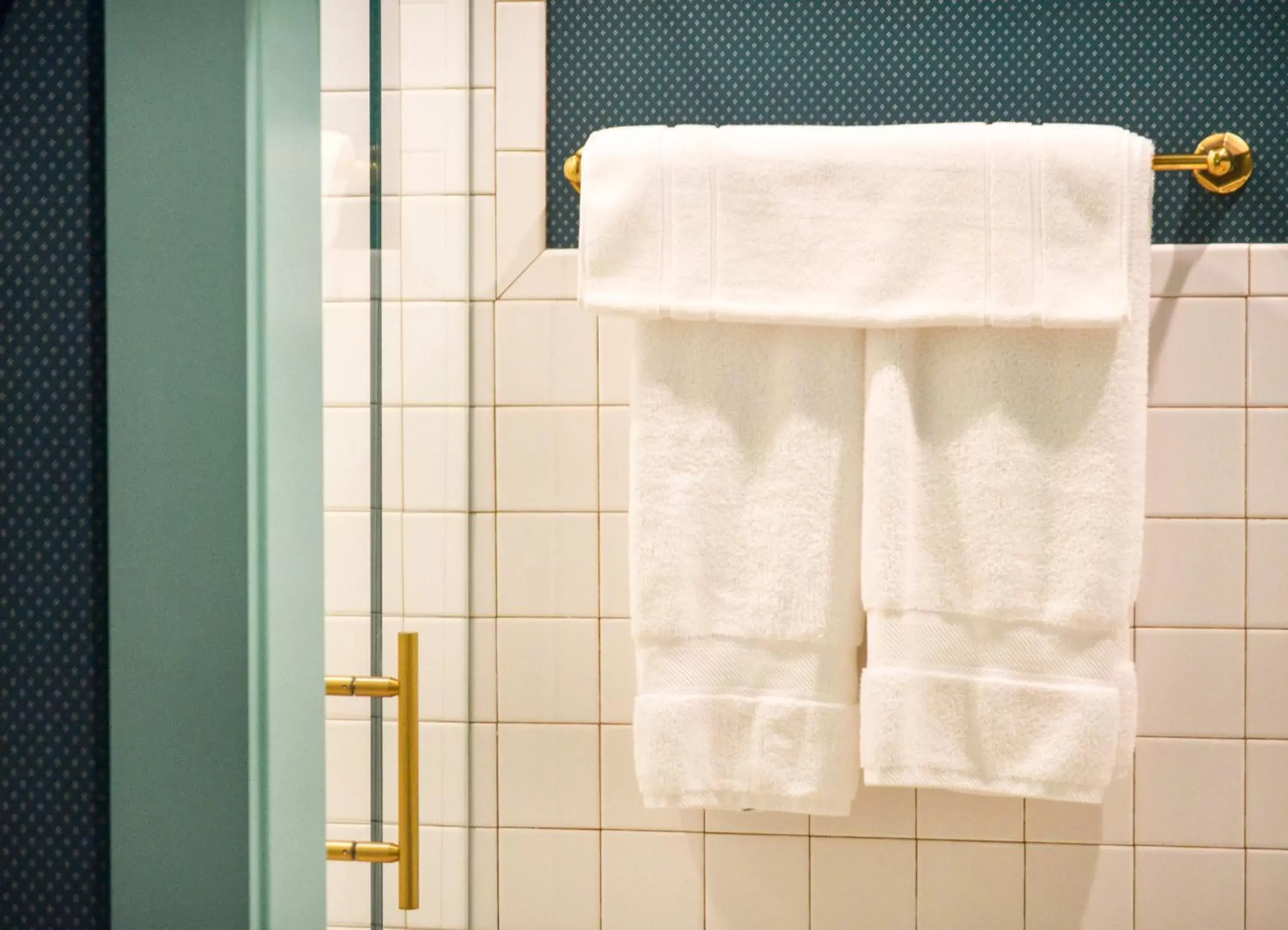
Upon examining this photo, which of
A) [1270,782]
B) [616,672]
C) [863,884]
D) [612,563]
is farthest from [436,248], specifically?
[1270,782]

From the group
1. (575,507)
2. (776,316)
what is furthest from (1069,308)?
(575,507)

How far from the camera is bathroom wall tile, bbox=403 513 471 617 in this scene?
94cm

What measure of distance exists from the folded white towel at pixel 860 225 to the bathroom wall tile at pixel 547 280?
0.16m

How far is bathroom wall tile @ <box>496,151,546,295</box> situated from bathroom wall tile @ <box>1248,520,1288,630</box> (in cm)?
87

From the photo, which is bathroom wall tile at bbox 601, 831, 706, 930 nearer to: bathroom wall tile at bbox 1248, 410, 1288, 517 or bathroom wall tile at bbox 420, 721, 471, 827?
bathroom wall tile at bbox 420, 721, 471, 827

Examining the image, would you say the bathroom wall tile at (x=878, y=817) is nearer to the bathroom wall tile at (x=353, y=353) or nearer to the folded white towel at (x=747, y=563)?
the folded white towel at (x=747, y=563)

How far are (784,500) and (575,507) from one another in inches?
11.3

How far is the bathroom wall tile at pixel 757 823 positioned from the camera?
1.22 meters

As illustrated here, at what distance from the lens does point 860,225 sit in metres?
1.04

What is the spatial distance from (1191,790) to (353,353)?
1043mm

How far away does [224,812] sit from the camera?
1.49 feet

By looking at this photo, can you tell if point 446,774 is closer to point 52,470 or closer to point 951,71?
point 52,470

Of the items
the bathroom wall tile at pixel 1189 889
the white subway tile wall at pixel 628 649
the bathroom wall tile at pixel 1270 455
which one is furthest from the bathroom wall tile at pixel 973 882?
the bathroom wall tile at pixel 1270 455

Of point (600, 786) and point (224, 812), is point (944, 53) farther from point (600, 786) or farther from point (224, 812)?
point (224, 812)
